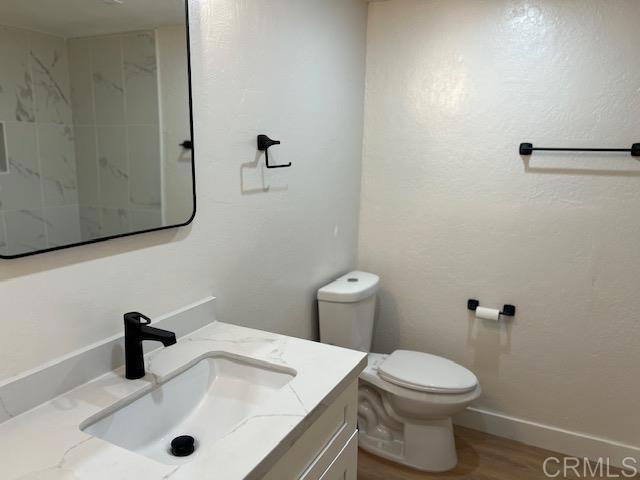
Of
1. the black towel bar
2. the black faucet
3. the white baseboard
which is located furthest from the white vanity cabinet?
the black towel bar

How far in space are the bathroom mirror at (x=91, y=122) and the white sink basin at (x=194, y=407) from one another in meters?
0.41

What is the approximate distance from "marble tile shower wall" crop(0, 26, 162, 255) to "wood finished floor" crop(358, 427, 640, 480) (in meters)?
1.53

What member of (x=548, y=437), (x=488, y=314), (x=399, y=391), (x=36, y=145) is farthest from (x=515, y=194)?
(x=36, y=145)

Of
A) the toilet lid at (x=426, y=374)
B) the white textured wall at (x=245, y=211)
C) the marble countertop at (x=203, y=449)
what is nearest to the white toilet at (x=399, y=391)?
the toilet lid at (x=426, y=374)

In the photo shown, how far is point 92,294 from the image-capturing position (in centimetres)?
120

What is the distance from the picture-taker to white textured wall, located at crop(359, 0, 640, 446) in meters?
2.04


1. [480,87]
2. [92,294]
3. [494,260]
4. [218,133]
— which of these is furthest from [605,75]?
[92,294]

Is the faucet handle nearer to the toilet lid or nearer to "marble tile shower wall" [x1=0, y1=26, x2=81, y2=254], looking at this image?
"marble tile shower wall" [x1=0, y1=26, x2=81, y2=254]

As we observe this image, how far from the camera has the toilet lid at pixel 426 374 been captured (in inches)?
79.6

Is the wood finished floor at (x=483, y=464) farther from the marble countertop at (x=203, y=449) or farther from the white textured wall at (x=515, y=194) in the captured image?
the marble countertop at (x=203, y=449)

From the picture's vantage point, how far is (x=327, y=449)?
124 centimetres

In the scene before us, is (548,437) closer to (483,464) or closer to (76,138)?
(483,464)

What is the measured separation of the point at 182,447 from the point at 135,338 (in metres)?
0.28

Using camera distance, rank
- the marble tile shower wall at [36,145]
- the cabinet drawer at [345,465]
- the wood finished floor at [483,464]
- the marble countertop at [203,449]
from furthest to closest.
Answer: the wood finished floor at [483,464], the cabinet drawer at [345,465], the marble tile shower wall at [36,145], the marble countertop at [203,449]
